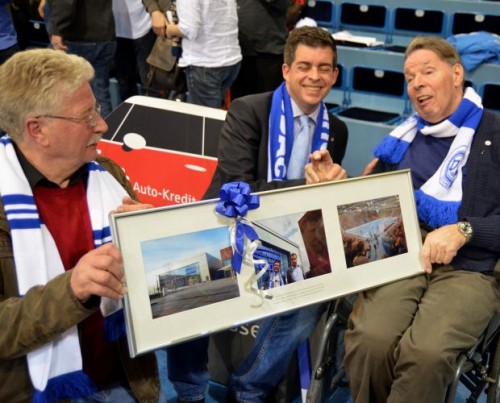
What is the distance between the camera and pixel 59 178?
1.36 meters

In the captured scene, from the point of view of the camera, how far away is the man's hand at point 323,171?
168 cm

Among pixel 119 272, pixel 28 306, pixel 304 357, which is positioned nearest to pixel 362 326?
pixel 304 357

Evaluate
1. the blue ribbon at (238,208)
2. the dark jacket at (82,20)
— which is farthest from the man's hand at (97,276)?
the dark jacket at (82,20)

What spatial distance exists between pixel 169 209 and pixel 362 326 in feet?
2.18

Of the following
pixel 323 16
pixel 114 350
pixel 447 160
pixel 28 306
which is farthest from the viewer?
pixel 323 16

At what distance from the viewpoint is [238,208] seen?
1.36 meters

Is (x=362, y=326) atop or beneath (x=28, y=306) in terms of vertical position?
beneath

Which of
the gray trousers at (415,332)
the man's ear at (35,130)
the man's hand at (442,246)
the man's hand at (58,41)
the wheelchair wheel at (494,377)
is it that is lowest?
the wheelchair wheel at (494,377)

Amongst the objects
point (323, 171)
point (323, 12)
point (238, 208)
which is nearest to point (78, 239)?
point (238, 208)

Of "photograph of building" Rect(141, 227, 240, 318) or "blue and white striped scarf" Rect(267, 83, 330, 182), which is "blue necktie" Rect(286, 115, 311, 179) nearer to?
"blue and white striped scarf" Rect(267, 83, 330, 182)

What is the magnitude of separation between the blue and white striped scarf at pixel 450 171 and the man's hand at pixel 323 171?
0.99 feet

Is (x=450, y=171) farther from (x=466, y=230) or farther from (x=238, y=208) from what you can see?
(x=238, y=208)

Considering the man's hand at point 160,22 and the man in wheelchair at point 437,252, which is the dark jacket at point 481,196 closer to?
the man in wheelchair at point 437,252

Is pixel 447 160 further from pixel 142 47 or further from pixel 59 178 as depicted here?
pixel 142 47
